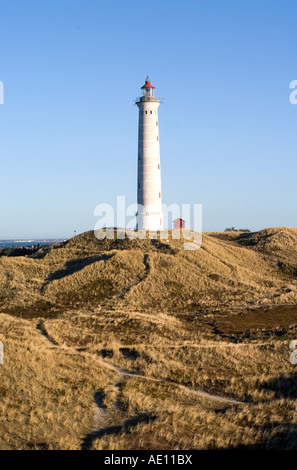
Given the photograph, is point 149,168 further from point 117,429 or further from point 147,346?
point 117,429

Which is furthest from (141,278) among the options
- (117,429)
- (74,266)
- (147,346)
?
(117,429)

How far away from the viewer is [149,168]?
229ft

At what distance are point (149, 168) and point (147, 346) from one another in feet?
123

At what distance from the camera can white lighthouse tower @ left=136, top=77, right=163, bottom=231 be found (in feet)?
229

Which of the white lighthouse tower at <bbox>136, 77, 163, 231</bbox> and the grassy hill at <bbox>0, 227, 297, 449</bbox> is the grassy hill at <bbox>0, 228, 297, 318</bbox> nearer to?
the grassy hill at <bbox>0, 227, 297, 449</bbox>

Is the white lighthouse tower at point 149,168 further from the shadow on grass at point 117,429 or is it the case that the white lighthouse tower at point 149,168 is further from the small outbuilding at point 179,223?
the shadow on grass at point 117,429

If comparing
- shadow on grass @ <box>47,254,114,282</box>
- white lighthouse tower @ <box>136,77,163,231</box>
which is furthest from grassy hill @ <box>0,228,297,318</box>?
white lighthouse tower @ <box>136,77,163,231</box>

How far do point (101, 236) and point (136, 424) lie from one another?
173ft

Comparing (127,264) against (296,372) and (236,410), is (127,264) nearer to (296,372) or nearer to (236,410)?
(296,372)

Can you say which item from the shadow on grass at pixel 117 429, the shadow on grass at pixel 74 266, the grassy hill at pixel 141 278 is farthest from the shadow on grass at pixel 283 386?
the shadow on grass at pixel 74 266

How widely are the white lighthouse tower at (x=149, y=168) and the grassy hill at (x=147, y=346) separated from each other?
3.81 m

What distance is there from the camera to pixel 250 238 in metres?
87.1

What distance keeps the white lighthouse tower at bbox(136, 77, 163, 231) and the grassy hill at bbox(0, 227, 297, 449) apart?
3807mm
